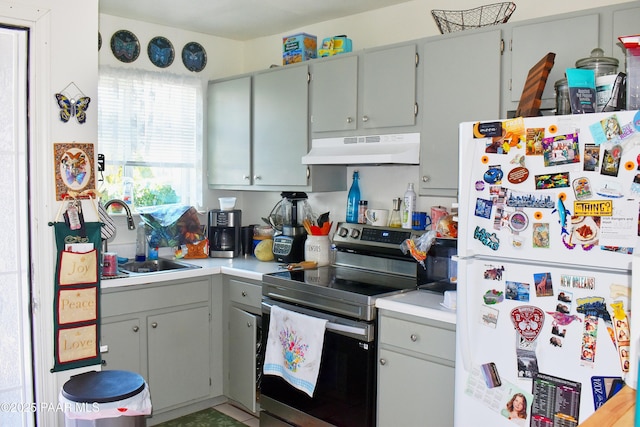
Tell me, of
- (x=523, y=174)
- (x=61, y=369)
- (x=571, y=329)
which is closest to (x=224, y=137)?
(x=61, y=369)

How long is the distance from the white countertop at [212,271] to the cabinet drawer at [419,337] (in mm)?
929

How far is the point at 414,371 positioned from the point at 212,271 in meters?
1.49

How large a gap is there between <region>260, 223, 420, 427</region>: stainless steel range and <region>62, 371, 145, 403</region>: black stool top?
912mm

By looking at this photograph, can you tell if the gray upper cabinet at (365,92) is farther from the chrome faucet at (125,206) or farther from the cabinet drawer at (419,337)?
the chrome faucet at (125,206)

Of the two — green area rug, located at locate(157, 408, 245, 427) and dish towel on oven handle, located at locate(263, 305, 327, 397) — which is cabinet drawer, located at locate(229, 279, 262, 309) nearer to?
dish towel on oven handle, located at locate(263, 305, 327, 397)

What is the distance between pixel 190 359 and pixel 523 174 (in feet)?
7.63

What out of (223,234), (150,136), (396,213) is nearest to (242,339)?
(223,234)

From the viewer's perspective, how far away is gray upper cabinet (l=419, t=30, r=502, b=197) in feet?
8.74

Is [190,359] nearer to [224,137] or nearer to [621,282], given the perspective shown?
[224,137]

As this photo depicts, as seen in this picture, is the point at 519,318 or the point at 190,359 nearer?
the point at 519,318

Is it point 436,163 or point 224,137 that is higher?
point 224,137

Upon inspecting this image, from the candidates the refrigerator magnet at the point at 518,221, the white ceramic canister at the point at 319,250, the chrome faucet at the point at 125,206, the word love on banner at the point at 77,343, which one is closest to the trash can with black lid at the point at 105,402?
the word love on banner at the point at 77,343

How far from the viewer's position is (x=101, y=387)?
2.32 meters

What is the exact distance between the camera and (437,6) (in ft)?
10.8
